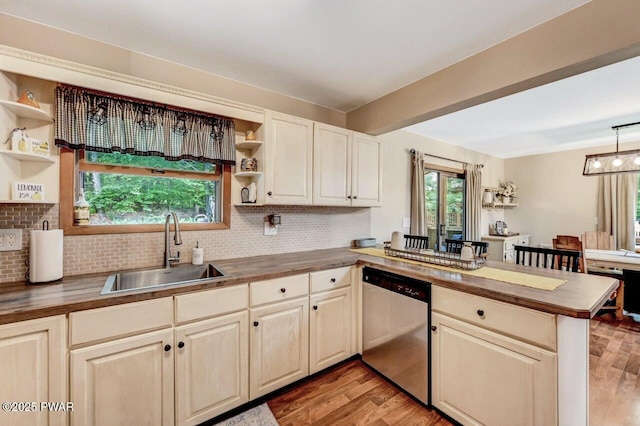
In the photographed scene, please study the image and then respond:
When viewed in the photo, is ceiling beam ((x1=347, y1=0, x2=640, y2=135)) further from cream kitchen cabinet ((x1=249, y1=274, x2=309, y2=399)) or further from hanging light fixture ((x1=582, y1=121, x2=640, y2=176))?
hanging light fixture ((x1=582, y1=121, x2=640, y2=176))

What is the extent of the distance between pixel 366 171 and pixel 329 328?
5.31 feet

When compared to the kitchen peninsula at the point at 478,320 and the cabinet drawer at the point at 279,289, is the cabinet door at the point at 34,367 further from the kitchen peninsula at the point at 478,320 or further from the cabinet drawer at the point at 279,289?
the cabinet drawer at the point at 279,289

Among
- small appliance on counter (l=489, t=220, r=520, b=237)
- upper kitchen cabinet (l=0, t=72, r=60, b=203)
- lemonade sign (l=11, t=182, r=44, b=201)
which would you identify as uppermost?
upper kitchen cabinet (l=0, t=72, r=60, b=203)

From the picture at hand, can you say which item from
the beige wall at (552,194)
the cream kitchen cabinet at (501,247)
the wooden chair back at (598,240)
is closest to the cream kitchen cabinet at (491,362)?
the cream kitchen cabinet at (501,247)

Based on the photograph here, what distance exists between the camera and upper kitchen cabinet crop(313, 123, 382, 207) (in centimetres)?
252

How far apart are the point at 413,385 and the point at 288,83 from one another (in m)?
2.63

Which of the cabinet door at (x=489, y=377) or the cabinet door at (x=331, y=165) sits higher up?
the cabinet door at (x=331, y=165)

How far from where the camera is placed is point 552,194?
16.2 feet

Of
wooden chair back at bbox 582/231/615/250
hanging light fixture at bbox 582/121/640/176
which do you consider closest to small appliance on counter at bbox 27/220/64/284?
hanging light fixture at bbox 582/121/640/176

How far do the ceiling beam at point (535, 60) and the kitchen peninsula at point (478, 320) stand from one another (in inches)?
49.1

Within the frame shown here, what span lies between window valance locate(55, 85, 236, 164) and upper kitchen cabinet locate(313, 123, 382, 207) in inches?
31.5

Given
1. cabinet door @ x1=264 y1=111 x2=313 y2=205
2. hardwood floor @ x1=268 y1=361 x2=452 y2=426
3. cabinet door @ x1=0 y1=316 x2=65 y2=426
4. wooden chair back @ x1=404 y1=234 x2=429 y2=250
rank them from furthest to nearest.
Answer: wooden chair back @ x1=404 y1=234 x2=429 y2=250, cabinet door @ x1=264 y1=111 x2=313 y2=205, hardwood floor @ x1=268 y1=361 x2=452 y2=426, cabinet door @ x1=0 y1=316 x2=65 y2=426

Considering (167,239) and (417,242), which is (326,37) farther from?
(417,242)

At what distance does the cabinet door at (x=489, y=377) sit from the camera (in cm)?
129
